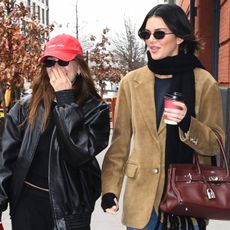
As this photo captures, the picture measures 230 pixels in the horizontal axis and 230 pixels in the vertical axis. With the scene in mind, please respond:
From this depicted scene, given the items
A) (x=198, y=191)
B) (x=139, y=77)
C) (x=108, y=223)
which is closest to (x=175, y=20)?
(x=139, y=77)

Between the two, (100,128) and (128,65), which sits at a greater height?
(128,65)

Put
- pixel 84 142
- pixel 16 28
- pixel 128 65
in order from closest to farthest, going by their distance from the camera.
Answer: pixel 84 142 < pixel 16 28 < pixel 128 65

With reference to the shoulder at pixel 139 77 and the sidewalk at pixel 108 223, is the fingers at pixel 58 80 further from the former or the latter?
the sidewalk at pixel 108 223

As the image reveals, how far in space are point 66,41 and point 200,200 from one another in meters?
1.19

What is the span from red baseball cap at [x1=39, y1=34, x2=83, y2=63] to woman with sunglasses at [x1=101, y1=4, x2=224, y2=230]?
40 centimetres

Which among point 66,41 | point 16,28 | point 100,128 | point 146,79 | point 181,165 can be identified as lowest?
point 181,165

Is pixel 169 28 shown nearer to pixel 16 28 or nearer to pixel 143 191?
pixel 143 191

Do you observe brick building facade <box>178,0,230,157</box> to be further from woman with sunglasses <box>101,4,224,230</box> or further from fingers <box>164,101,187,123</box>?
fingers <box>164,101,187,123</box>

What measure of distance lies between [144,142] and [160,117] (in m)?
0.16

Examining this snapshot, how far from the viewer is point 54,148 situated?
2.71 m

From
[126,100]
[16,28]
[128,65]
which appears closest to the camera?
[126,100]

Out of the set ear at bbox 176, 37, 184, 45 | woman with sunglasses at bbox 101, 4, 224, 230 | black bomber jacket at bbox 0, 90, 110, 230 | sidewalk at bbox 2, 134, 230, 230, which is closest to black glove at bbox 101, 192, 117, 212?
woman with sunglasses at bbox 101, 4, 224, 230

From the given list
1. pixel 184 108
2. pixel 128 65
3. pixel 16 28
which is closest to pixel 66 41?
pixel 184 108

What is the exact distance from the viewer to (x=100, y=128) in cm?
278
